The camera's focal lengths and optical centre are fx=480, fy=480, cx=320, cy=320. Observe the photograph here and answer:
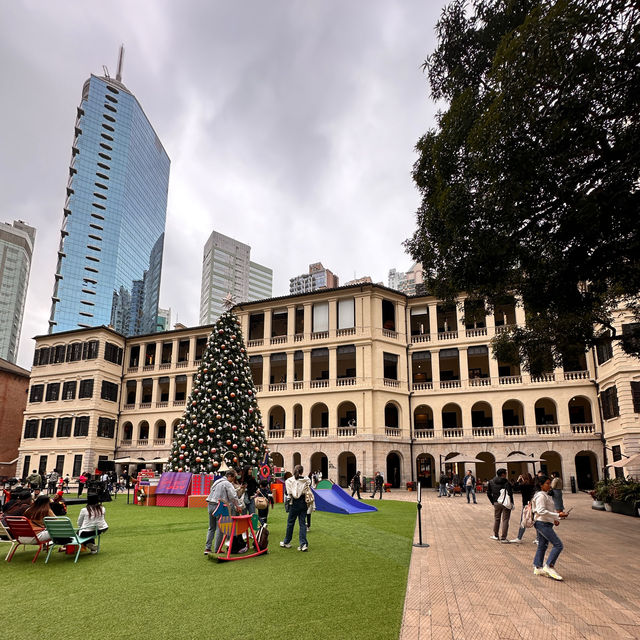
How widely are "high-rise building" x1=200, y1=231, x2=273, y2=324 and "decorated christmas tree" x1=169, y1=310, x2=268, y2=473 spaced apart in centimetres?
11666

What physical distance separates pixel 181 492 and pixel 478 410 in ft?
80.7

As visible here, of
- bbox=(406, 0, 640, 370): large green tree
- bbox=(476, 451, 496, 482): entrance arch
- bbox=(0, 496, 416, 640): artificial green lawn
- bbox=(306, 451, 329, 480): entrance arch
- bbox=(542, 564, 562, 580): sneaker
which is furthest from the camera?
bbox=(306, 451, 329, 480): entrance arch

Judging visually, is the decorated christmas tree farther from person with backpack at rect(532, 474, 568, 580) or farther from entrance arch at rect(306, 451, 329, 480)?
entrance arch at rect(306, 451, 329, 480)

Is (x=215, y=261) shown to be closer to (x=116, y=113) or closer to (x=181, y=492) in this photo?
(x=116, y=113)

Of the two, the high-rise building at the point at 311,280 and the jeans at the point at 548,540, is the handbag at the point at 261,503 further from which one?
the high-rise building at the point at 311,280

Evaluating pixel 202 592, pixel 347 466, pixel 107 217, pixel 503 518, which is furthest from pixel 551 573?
pixel 107 217

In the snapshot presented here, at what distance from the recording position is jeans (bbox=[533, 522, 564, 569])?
26.9ft

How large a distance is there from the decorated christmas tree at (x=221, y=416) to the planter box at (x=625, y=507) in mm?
15385

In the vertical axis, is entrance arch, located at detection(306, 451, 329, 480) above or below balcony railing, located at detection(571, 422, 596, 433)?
below

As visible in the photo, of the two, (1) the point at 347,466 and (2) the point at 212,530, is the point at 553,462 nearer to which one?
(1) the point at 347,466

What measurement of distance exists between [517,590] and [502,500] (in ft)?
15.2

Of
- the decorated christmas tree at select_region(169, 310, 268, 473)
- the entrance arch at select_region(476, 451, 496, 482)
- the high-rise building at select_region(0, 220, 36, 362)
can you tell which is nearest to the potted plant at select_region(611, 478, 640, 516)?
the entrance arch at select_region(476, 451, 496, 482)

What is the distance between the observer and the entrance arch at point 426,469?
3635 cm

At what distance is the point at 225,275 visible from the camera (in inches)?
5832
